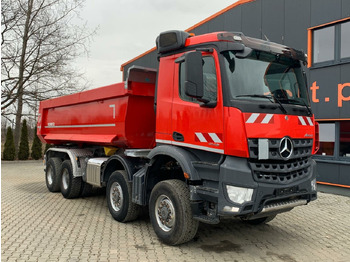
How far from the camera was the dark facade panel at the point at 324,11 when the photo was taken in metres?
8.78

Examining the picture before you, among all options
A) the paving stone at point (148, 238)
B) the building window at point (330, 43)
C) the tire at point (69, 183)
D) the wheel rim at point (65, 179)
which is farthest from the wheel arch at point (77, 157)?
the building window at point (330, 43)

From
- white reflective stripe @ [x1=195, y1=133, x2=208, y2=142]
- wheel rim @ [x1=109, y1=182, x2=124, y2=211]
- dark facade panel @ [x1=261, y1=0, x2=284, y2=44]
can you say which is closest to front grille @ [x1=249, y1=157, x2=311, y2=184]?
white reflective stripe @ [x1=195, y1=133, x2=208, y2=142]

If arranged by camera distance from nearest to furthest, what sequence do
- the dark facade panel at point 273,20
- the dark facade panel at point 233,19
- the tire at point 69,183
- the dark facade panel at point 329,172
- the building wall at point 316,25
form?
the tire at point 69,183 → the building wall at point 316,25 → the dark facade panel at point 329,172 → the dark facade panel at point 273,20 → the dark facade panel at point 233,19

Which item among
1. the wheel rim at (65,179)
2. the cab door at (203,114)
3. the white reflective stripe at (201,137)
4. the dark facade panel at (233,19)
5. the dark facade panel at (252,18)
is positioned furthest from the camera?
the dark facade panel at (233,19)

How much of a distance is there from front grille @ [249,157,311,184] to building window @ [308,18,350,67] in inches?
221

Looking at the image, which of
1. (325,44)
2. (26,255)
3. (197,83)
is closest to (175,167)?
(197,83)

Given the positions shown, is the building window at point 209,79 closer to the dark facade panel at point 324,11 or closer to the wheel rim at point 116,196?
the wheel rim at point 116,196

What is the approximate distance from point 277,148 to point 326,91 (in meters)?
5.93

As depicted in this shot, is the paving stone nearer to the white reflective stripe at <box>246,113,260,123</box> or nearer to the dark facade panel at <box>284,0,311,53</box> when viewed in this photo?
the white reflective stripe at <box>246,113,260,123</box>

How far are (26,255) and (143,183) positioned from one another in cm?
184

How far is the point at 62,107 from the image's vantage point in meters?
8.37

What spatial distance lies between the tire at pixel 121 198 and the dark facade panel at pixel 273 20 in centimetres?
665

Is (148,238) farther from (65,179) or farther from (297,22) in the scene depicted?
(297,22)

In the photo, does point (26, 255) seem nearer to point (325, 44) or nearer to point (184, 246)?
point (184, 246)
